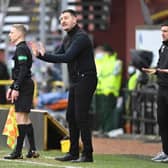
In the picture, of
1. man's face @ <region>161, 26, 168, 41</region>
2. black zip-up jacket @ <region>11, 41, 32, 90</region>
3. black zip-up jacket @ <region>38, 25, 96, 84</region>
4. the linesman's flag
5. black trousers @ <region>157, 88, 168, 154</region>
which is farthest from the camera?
the linesman's flag

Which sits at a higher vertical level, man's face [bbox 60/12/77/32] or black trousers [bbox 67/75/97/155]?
man's face [bbox 60/12/77/32]

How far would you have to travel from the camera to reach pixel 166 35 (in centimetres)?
1199

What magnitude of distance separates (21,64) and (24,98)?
0.47 m

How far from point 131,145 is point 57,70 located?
682 centimetres

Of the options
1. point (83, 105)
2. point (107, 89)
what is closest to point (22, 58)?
point (83, 105)

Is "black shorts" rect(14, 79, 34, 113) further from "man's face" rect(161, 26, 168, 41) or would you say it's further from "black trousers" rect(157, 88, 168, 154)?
"man's face" rect(161, 26, 168, 41)

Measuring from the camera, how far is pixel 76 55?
36.9 feet

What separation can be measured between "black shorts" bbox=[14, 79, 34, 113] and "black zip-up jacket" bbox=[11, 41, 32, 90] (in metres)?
0.11

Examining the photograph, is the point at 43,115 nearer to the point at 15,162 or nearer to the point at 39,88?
the point at 15,162

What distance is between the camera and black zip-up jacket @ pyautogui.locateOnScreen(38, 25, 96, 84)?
36.7 feet

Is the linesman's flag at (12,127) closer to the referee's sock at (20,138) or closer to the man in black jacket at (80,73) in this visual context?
the referee's sock at (20,138)

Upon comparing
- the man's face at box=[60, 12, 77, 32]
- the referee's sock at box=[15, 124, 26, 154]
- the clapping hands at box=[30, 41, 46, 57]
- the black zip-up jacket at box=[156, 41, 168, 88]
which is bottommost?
the referee's sock at box=[15, 124, 26, 154]

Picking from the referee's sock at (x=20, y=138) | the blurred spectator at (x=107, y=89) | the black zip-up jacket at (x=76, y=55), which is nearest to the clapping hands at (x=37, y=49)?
the black zip-up jacket at (x=76, y=55)

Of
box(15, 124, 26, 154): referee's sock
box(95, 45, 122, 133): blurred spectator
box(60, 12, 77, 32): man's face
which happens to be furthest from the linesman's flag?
box(95, 45, 122, 133): blurred spectator
